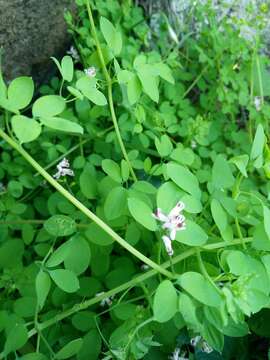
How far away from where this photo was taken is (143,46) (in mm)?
1876

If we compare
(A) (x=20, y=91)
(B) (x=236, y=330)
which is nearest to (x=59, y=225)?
(A) (x=20, y=91)

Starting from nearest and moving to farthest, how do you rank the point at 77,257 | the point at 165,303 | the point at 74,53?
the point at 165,303 → the point at 77,257 → the point at 74,53

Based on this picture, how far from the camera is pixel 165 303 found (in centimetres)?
92

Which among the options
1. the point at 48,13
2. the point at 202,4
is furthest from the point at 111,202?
the point at 202,4

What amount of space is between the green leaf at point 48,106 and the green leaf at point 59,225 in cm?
27

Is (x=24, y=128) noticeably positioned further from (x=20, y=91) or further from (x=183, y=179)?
(x=183, y=179)

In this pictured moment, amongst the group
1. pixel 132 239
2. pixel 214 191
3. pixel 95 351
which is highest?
pixel 214 191

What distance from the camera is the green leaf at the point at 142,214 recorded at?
0.97 m

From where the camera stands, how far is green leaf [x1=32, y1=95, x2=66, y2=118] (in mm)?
972

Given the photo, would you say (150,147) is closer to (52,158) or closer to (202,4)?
(52,158)

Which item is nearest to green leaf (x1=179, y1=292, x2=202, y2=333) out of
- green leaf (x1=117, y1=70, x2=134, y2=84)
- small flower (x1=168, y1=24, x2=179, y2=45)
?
green leaf (x1=117, y1=70, x2=134, y2=84)

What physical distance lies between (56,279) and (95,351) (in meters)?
0.23

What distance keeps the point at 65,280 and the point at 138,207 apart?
21cm

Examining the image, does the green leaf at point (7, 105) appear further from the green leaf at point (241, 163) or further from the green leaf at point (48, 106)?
the green leaf at point (241, 163)
